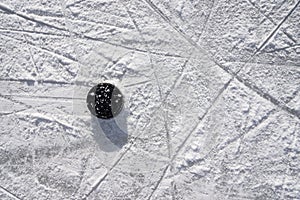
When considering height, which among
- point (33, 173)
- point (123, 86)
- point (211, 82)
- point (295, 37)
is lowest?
point (33, 173)

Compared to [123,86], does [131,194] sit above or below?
below

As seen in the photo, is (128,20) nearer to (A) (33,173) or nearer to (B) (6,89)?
(B) (6,89)

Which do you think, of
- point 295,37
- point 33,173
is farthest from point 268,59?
point 33,173
